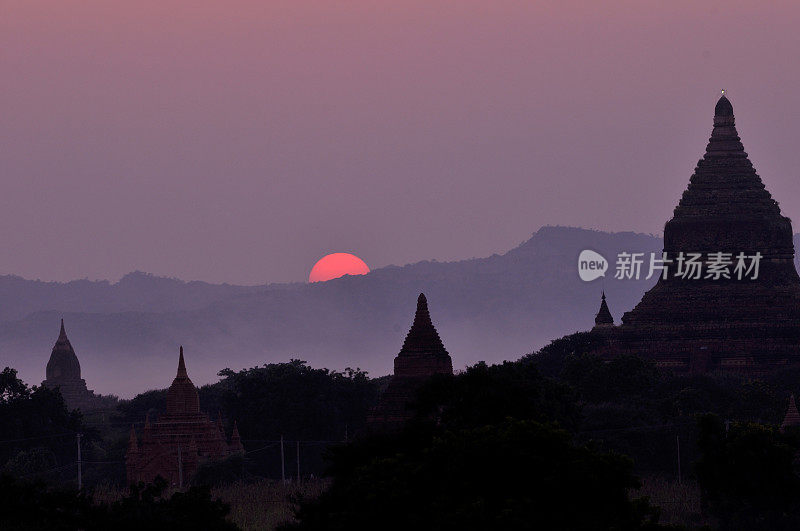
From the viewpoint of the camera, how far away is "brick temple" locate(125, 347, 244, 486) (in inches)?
3445

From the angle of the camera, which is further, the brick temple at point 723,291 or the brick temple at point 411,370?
the brick temple at point 723,291

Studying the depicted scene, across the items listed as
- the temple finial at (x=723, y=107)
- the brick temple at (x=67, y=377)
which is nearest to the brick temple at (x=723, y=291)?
the temple finial at (x=723, y=107)

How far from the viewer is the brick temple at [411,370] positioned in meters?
84.1

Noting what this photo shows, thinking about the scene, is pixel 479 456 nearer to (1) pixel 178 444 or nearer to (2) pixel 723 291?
(1) pixel 178 444

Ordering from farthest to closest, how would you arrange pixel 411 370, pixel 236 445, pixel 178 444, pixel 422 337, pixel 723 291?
pixel 723 291 < pixel 236 445 < pixel 178 444 < pixel 422 337 < pixel 411 370

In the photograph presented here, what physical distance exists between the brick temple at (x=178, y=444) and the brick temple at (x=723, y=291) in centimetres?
3317

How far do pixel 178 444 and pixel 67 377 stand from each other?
80.2m

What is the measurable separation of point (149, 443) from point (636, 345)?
36.4 meters

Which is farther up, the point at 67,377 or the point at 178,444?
the point at 67,377

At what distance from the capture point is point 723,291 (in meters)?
117

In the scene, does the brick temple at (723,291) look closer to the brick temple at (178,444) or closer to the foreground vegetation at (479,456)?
the foreground vegetation at (479,456)

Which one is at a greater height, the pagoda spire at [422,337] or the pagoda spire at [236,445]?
the pagoda spire at [422,337]

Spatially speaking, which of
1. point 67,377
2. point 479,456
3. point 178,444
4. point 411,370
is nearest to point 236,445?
point 178,444

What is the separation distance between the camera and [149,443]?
8862 cm
